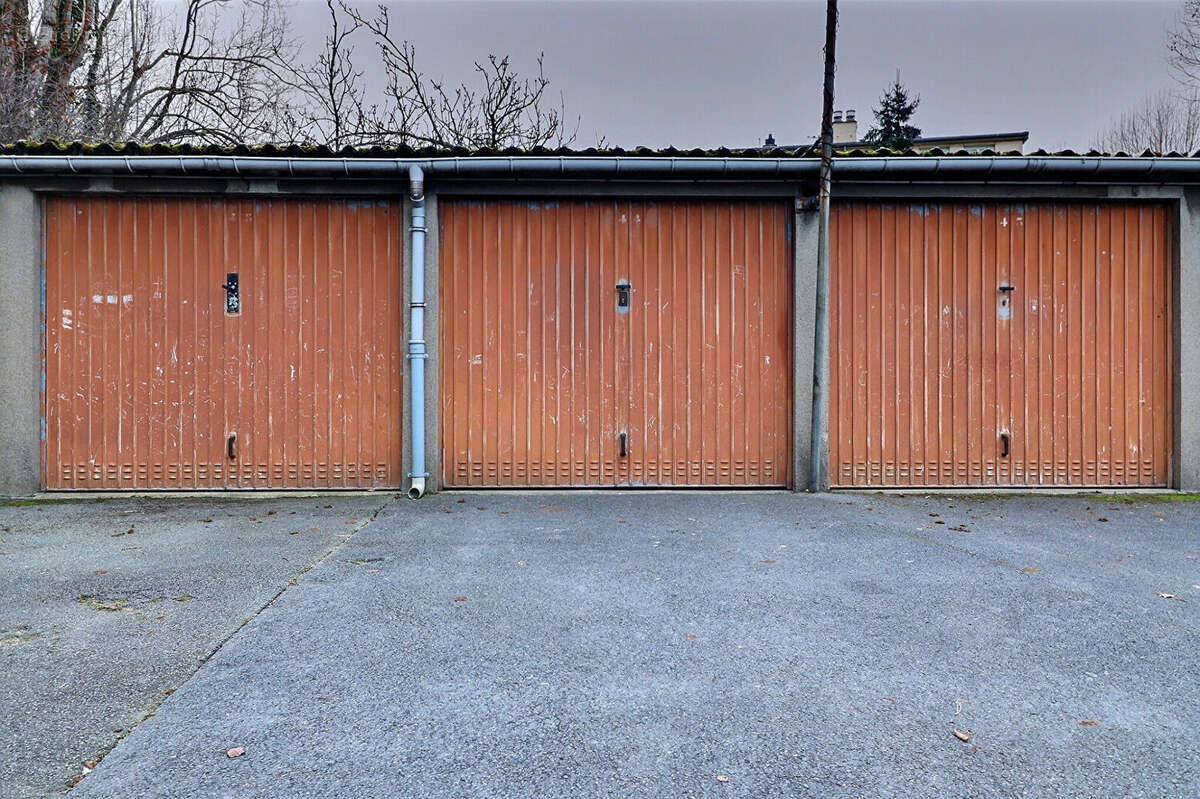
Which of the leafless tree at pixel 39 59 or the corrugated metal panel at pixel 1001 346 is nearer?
the corrugated metal panel at pixel 1001 346

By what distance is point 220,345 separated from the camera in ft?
21.4

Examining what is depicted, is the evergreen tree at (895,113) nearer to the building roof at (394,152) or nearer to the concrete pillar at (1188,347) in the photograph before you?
the concrete pillar at (1188,347)

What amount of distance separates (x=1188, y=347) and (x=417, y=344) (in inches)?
266

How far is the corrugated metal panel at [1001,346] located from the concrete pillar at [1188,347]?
4.7 inches

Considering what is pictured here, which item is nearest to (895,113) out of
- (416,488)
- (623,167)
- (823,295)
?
(823,295)

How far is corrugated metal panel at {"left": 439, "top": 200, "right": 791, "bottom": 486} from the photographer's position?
665cm

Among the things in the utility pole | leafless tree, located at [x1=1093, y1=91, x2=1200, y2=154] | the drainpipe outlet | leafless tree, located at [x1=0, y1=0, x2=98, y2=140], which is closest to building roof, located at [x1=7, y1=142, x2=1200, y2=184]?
the utility pole

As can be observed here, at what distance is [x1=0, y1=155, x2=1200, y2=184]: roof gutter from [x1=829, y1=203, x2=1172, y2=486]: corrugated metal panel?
0.42 meters

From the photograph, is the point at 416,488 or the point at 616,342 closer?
the point at 416,488

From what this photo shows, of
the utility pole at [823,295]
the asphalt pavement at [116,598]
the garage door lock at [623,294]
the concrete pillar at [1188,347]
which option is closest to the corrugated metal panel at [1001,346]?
the concrete pillar at [1188,347]

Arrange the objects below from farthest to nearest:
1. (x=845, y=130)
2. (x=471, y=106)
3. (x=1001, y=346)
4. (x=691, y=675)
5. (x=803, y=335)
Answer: (x=845, y=130)
(x=471, y=106)
(x=1001, y=346)
(x=803, y=335)
(x=691, y=675)

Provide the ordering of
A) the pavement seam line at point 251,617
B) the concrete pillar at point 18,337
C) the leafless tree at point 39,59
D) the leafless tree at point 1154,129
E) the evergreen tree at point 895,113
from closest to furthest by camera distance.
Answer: the pavement seam line at point 251,617 → the concrete pillar at point 18,337 → the leafless tree at point 39,59 → the leafless tree at point 1154,129 → the evergreen tree at point 895,113

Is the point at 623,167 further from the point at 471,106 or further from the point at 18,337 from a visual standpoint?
the point at 471,106

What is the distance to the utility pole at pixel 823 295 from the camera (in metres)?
6.39
